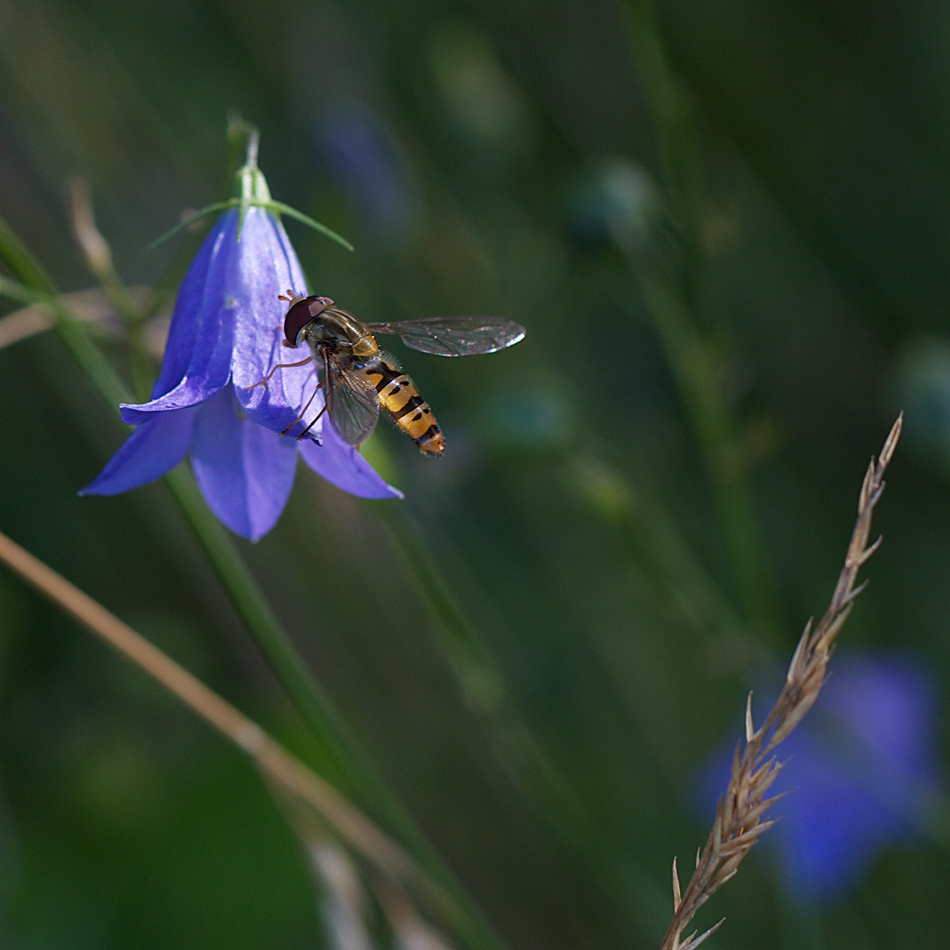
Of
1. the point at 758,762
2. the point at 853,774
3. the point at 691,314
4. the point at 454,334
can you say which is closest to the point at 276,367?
the point at 454,334

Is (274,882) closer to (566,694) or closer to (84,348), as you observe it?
(566,694)

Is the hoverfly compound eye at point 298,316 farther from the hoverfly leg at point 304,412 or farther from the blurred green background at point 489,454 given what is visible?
the blurred green background at point 489,454

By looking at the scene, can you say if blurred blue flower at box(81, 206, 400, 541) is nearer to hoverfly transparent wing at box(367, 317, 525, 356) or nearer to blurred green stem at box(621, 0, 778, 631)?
hoverfly transparent wing at box(367, 317, 525, 356)

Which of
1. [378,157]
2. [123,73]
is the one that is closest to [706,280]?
[378,157]

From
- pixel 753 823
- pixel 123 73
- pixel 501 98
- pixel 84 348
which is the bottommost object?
pixel 753 823

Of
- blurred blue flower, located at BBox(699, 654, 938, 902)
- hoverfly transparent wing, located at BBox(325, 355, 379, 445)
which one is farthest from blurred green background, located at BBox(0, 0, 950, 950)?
hoverfly transparent wing, located at BBox(325, 355, 379, 445)

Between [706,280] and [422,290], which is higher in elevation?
[422,290]

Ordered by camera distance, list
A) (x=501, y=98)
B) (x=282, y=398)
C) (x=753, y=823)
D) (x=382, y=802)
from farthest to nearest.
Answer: (x=501, y=98) < (x=382, y=802) < (x=282, y=398) < (x=753, y=823)

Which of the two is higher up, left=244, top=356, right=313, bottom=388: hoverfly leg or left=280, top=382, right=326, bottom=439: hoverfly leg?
left=244, top=356, right=313, bottom=388: hoverfly leg
